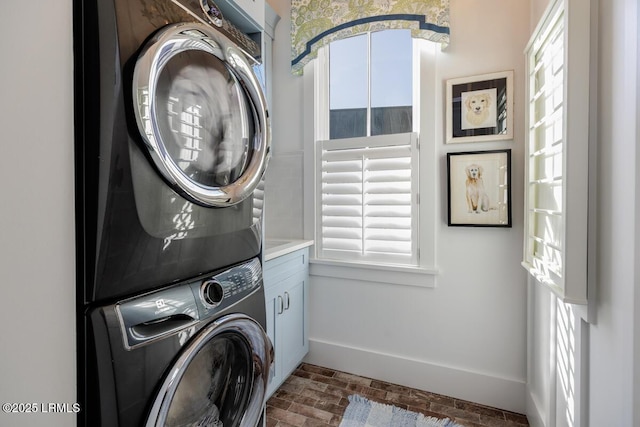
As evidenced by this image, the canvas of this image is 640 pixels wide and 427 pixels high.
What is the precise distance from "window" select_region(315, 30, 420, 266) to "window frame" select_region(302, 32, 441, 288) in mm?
34

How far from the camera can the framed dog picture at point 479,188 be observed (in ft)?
5.36

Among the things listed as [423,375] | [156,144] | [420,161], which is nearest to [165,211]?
[156,144]

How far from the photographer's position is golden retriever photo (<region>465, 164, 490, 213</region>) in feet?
5.50

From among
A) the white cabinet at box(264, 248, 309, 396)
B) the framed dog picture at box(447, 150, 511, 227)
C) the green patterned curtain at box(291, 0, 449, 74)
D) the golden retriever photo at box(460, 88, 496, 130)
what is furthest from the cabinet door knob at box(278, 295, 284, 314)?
the green patterned curtain at box(291, 0, 449, 74)

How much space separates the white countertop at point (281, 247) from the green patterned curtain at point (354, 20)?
3.95 ft

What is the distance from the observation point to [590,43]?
94 cm

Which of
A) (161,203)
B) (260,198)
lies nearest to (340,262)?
(260,198)

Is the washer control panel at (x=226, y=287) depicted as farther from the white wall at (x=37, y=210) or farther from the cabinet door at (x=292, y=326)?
the cabinet door at (x=292, y=326)

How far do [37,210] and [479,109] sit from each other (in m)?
1.91

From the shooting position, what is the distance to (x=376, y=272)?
1960 millimetres

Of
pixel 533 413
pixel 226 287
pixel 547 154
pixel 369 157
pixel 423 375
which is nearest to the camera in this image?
pixel 226 287

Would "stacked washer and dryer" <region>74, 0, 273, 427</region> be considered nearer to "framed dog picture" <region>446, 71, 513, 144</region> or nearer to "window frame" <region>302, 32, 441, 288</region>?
"window frame" <region>302, 32, 441, 288</region>

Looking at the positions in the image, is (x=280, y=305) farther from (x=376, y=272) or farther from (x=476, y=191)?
(x=476, y=191)

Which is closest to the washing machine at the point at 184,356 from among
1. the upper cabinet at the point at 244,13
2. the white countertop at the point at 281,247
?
the white countertop at the point at 281,247
